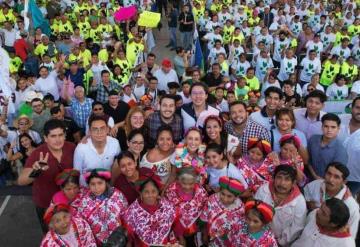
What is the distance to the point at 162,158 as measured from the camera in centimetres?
456

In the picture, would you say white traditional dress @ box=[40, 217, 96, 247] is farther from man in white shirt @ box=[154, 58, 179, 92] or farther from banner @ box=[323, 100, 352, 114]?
banner @ box=[323, 100, 352, 114]

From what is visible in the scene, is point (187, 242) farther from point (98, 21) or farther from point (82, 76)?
point (98, 21)

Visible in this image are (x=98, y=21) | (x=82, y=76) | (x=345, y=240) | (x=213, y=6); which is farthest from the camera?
(x=213, y=6)

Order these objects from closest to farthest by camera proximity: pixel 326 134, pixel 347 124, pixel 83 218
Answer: pixel 83 218 < pixel 326 134 < pixel 347 124

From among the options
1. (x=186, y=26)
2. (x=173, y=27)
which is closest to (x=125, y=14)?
(x=186, y=26)

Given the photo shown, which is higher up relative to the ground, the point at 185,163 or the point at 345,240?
the point at 185,163

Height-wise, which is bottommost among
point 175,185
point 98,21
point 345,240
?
point 345,240

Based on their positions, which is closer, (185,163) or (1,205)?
(185,163)

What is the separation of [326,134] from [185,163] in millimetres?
1591

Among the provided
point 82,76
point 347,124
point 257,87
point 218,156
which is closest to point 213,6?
point 257,87

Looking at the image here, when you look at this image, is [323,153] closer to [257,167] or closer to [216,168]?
[257,167]

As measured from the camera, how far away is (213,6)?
46.6ft

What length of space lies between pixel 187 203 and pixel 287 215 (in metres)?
0.97

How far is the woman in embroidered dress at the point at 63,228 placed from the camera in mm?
3641
